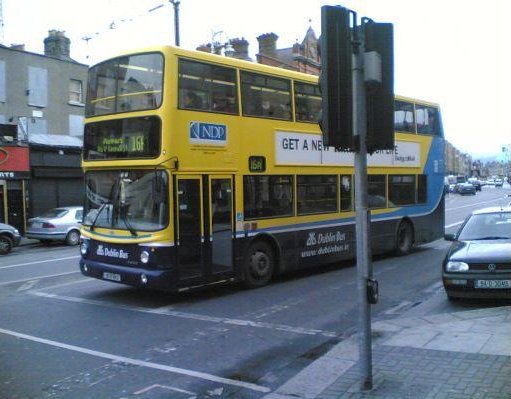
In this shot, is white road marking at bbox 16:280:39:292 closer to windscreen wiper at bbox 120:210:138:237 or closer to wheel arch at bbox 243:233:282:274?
windscreen wiper at bbox 120:210:138:237

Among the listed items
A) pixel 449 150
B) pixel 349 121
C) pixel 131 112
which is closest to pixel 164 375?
pixel 349 121

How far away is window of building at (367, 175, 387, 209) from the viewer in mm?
14477

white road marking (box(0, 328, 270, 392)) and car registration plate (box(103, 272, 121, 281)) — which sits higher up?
car registration plate (box(103, 272, 121, 281))

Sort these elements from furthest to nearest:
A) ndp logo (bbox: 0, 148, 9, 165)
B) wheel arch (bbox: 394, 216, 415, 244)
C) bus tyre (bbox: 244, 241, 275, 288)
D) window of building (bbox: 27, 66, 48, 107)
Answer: window of building (bbox: 27, 66, 48, 107) → ndp logo (bbox: 0, 148, 9, 165) → wheel arch (bbox: 394, 216, 415, 244) → bus tyre (bbox: 244, 241, 275, 288)

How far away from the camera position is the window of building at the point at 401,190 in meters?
15.3

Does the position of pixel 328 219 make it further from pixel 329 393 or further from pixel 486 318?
pixel 329 393

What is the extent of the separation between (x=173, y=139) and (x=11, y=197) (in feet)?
65.0

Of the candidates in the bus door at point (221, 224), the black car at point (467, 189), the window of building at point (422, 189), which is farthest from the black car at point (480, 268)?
the black car at point (467, 189)

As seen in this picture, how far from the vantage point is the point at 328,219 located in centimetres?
1298

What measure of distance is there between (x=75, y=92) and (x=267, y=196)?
23235mm

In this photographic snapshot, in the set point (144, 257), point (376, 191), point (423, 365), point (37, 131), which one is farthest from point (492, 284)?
point (37, 131)

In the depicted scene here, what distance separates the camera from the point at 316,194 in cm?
1269

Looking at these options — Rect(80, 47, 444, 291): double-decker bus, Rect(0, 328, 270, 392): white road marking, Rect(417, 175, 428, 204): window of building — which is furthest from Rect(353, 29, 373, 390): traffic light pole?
Rect(417, 175, 428, 204): window of building

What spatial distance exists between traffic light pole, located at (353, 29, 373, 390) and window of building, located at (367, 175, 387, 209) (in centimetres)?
931
